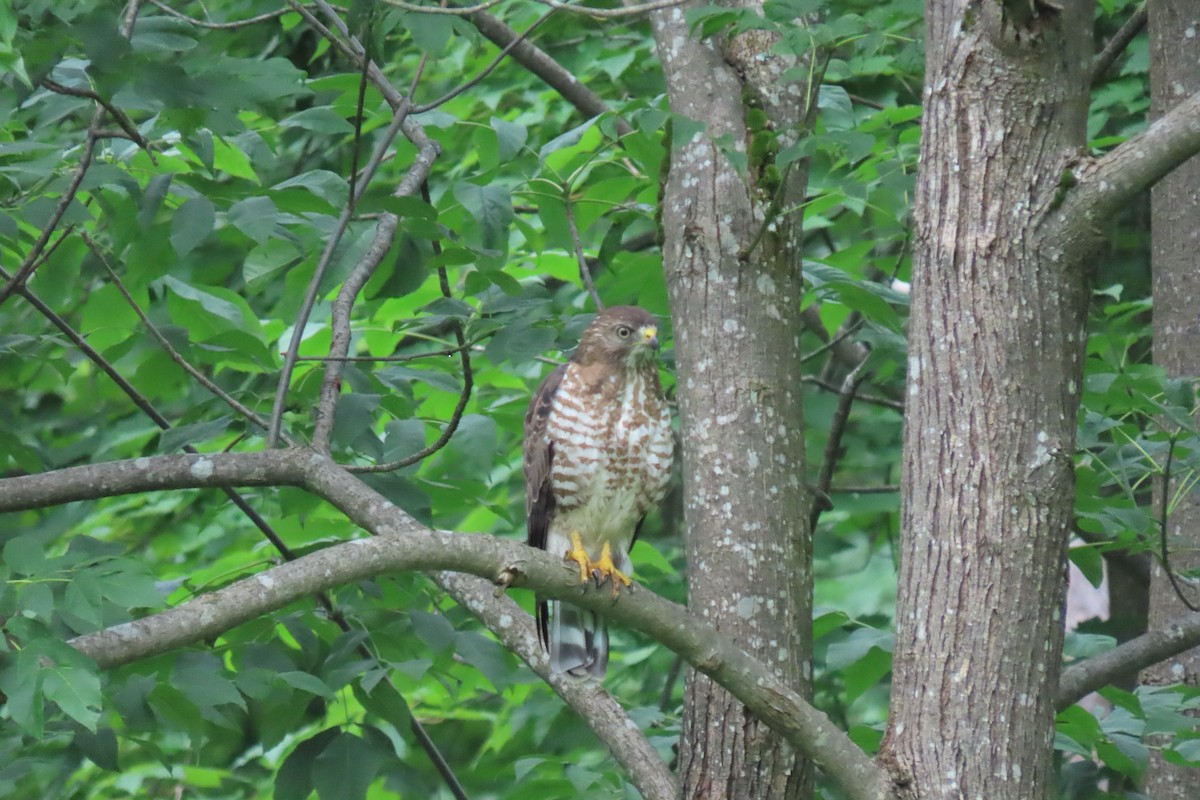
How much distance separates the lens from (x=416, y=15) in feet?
8.64

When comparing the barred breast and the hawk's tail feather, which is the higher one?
the barred breast

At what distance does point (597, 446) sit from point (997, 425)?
4.73 feet

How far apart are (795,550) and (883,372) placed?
163 cm

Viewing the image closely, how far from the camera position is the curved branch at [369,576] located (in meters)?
2.06

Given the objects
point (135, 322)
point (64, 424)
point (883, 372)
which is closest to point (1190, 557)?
point (883, 372)

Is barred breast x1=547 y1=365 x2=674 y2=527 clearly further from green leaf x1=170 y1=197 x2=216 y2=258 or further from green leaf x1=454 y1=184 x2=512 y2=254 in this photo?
green leaf x1=170 y1=197 x2=216 y2=258

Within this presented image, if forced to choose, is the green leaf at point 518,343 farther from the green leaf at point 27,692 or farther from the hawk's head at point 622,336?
the green leaf at point 27,692

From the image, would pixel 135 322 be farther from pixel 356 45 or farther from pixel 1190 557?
pixel 1190 557

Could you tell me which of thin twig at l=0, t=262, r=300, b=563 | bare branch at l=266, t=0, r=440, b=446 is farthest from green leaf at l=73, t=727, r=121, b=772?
bare branch at l=266, t=0, r=440, b=446

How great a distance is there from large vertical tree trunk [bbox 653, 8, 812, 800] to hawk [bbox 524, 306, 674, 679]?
58cm

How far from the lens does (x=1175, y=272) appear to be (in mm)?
3953

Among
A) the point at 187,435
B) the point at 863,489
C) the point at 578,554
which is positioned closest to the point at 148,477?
the point at 187,435

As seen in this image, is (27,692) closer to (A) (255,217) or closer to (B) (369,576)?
(B) (369,576)

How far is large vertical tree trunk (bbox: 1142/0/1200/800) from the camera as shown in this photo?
383 cm
